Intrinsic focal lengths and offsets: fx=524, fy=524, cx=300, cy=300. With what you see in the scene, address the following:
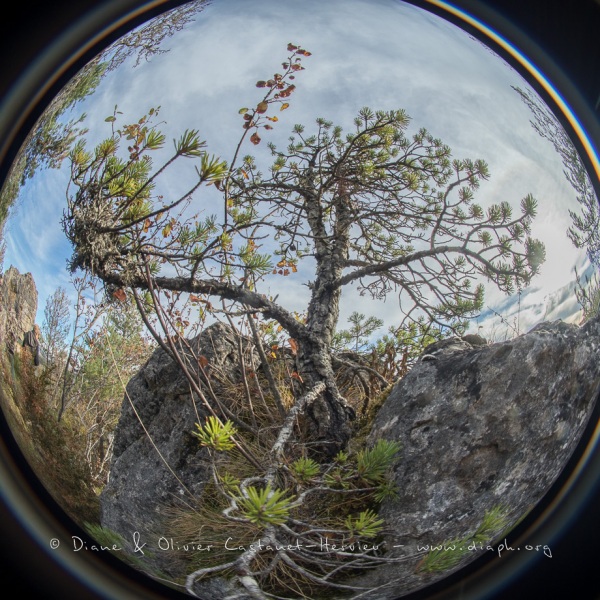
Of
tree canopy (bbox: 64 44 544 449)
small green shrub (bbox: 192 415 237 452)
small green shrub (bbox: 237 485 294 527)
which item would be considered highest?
tree canopy (bbox: 64 44 544 449)

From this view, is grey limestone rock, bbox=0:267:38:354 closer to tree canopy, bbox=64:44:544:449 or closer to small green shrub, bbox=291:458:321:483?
tree canopy, bbox=64:44:544:449

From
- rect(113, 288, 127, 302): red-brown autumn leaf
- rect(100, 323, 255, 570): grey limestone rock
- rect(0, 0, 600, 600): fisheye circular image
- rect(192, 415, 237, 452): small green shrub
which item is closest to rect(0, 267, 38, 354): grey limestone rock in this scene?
rect(0, 0, 600, 600): fisheye circular image

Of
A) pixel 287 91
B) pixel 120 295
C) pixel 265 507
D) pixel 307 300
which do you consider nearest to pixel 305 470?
pixel 265 507

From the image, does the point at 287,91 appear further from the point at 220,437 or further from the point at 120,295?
the point at 220,437

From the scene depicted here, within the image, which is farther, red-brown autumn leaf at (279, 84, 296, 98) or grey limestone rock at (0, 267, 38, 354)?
grey limestone rock at (0, 267, 38, 354)

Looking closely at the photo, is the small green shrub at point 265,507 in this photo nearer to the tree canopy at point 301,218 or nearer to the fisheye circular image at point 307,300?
the fisheye circular image at point 307,300

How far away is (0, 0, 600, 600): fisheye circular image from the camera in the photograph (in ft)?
4.22

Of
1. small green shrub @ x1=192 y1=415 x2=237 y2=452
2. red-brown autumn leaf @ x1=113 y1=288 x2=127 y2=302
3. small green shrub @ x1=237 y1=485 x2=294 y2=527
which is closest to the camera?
small green shrub @ x1=237 y1=485 x2=294 y2=527

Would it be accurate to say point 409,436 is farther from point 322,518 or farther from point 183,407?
point 183,407

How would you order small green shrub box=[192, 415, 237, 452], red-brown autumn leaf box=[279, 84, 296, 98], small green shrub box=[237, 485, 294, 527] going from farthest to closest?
red-brown autumn leaf box=[279, 84, 296, 98], small green shrub box=[192, 415, 237, 452], small green shrub box=[237, 485, 294, 527]

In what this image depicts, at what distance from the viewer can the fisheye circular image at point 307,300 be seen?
1.29 metres

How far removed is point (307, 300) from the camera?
4.34 ft

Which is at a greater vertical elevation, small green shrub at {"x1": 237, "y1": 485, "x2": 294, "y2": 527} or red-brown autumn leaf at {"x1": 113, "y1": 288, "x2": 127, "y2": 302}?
red-brown autumn leaf at {"x1": 113, "y1": 288, "x2": 127, "y2": 302}

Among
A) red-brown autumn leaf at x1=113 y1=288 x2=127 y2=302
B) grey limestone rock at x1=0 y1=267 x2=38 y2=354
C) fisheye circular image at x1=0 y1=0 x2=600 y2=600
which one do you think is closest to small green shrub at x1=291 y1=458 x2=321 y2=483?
fisheye circular image at x1=0 y1=0 x2=600 y2=600
